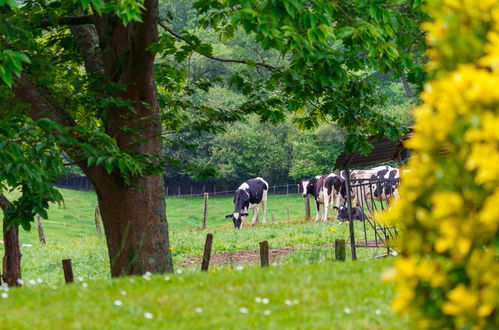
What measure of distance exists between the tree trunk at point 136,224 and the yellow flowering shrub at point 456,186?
798 cm

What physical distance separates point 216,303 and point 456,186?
12.9 ft

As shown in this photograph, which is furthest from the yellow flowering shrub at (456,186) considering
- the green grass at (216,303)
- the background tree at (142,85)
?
the background tree at (142,85)

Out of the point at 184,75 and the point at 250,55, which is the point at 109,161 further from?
the point at 250,55

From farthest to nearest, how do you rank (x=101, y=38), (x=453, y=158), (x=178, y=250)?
(x=178, y=250)
(x=101, y=38)
(x=453, y=158)

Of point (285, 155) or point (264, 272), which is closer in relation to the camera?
point (264, 272)

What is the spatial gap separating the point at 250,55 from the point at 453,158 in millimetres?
80035

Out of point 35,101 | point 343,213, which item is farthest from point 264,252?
point 343,213

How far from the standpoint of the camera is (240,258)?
19203 mm

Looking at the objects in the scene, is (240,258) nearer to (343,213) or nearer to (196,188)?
(343,213)

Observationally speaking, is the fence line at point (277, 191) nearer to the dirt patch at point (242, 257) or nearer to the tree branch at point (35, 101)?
the dirt patch at point (242, 257)

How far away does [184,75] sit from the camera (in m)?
14.7

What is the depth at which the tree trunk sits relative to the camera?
11914 mm

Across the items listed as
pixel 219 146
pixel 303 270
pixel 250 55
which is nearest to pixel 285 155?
pixel 219 146

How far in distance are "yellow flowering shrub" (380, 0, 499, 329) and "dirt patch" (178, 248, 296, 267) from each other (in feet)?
44.3
